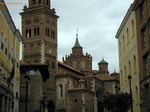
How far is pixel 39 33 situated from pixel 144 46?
64.6m

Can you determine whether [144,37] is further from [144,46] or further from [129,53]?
[129,53]

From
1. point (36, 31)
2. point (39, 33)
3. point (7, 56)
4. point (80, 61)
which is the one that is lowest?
point (7, 56)

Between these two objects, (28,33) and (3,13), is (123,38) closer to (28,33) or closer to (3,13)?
(3,13)

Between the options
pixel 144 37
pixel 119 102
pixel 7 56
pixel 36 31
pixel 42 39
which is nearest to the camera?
pixel 144 37

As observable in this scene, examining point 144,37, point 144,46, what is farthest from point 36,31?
point 144,46

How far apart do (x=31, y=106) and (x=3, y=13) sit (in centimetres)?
2388

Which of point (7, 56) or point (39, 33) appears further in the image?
point (39, 33)

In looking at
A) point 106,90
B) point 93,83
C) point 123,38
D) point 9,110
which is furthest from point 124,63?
point 106,90

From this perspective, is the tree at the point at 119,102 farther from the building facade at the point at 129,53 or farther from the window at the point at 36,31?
the window at the point at 36,31

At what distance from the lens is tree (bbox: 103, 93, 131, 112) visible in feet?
113

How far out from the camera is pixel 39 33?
309 ft

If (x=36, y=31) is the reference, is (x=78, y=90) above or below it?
below

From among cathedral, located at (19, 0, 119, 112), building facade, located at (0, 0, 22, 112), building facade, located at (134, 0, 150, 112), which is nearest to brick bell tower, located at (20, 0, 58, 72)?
cathedral, located at (19, 0, 119, 112)

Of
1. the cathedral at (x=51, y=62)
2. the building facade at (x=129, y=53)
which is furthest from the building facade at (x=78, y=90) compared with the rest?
the building facade at (x=129, y=53)
